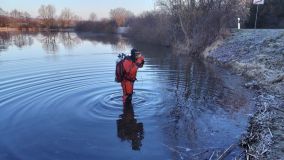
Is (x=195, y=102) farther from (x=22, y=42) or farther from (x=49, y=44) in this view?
(x=22, y=42)

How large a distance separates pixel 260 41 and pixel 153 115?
13.7m

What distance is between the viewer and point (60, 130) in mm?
7652

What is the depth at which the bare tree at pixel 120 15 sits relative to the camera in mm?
80806

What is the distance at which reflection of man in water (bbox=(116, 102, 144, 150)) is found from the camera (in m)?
7.00

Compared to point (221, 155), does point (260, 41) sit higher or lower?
higher

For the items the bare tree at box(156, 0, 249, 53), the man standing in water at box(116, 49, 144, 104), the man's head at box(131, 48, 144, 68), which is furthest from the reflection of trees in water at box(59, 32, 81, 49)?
the man's head at box(131, 48, 144, 68)

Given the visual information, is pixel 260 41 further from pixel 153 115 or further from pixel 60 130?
pixel 60 130

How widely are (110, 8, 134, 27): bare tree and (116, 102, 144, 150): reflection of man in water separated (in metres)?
72.3

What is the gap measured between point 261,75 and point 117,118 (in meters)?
7.61

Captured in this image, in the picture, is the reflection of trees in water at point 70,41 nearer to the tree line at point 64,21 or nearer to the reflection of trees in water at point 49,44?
the reflection of trees in water at point 49,44

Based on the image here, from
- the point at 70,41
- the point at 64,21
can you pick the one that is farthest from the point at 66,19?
the point at 70,41

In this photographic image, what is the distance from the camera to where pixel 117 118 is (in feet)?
27.5

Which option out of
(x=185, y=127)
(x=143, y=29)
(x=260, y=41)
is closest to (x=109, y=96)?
(x=185, y=127)

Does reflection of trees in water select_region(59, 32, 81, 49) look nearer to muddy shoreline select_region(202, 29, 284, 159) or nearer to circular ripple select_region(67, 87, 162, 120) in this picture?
muddy shoreline select_region(202, 29, 284, 159)
